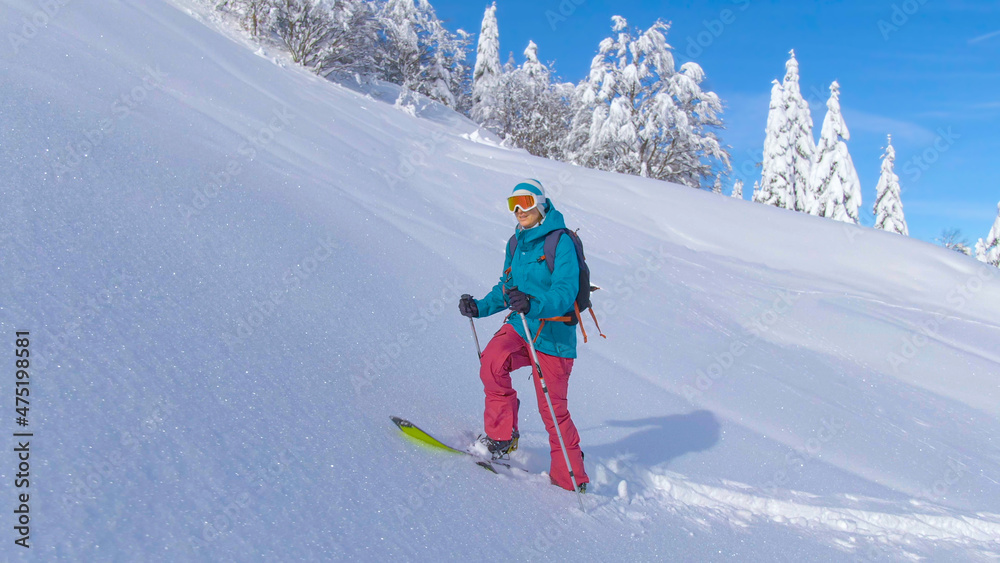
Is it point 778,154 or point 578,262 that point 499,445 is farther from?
point 778,154

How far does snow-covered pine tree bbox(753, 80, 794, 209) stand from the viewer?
1216 inches

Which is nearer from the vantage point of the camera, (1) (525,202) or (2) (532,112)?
(1) (525,202)

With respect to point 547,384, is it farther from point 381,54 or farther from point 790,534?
point 381,54

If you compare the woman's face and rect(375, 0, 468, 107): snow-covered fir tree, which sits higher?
rect(375, 0, 468, 107): snow-covered fir tree

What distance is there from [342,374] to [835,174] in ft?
105

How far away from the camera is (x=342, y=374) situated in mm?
3281

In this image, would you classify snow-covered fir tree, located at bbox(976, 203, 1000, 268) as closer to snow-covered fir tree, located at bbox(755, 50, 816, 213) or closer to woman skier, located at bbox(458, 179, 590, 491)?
snow-covered fir tree, located at bbox(755, 50, 816, 213)

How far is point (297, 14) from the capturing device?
21.8 m

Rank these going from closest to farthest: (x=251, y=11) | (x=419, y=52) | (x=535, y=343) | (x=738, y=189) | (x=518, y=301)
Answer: (x=518, y=301) → (x=535, y=343) → (x=251, y=11) → (x=419, y=52) → (x=738, y=189)

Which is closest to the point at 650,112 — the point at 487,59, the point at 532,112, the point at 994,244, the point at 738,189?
the point at 532,112

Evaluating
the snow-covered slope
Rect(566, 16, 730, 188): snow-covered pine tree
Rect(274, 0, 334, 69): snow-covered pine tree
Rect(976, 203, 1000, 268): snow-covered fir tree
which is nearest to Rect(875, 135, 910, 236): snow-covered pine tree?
Rect(976, 203, 1000, 268): snow-covered fir tree

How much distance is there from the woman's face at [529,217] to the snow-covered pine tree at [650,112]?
21502 mm

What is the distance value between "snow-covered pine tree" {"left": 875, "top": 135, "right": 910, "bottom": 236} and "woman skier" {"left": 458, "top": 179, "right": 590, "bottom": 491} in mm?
35472

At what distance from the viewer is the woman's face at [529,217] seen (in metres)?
3.01
